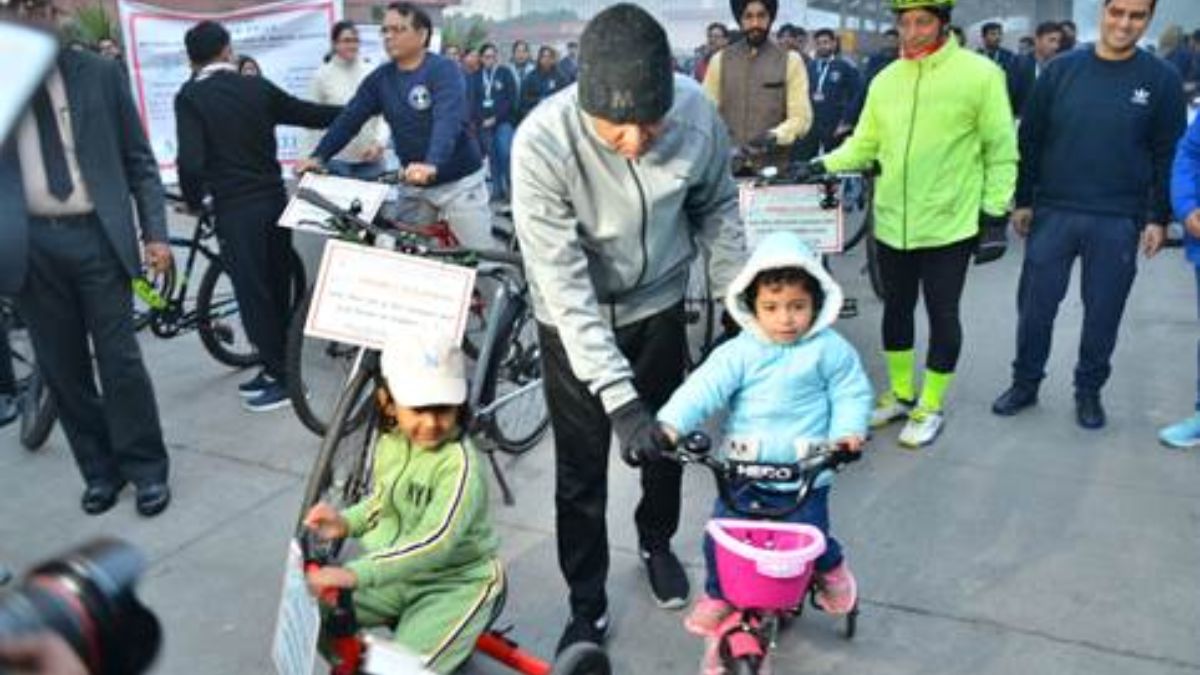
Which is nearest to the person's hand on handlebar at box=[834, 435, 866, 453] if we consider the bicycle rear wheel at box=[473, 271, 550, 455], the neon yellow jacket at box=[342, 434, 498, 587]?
the neon yellow jacket at box=[342, 434, 498, 587]

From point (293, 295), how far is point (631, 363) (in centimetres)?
275

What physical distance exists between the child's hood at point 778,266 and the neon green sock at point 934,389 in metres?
1.80

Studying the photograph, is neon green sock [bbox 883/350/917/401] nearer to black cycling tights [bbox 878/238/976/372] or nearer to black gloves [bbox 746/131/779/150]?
black cycling tights [bbox 878/238/976/372]

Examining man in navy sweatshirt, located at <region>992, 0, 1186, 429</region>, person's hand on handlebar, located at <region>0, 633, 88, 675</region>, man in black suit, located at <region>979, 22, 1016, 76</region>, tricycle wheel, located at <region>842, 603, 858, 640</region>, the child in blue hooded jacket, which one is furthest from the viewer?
man in black suit, located at <region>979, 22, 1016, 76</region>

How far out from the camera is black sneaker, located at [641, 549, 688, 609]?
118 inches

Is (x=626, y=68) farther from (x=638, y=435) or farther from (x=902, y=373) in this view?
(x=902, y=373)

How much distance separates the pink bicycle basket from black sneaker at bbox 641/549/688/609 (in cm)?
70

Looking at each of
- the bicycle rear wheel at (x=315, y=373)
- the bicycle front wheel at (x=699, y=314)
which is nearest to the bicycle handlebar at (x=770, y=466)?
the bicycle rear wheel at (x=315, y=373)

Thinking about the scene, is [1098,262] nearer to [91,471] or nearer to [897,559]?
[897,559]

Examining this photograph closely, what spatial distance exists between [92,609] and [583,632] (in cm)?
196

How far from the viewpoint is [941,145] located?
3766mm

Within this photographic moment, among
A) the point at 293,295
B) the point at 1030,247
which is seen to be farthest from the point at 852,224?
the point at 293,295

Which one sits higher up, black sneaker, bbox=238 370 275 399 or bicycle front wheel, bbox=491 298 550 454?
bicycle front wheel, bbox=491 298 550 454

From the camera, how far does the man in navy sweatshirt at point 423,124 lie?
452 centimetres
